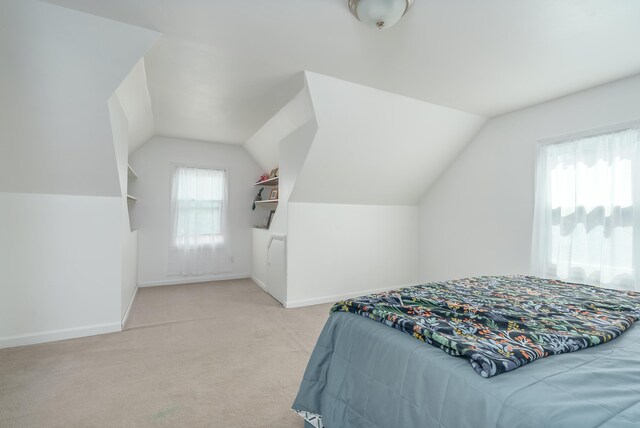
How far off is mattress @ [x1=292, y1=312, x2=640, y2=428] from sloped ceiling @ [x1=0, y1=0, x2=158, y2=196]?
2340 millimetres

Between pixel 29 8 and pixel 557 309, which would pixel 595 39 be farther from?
pixel 29 8

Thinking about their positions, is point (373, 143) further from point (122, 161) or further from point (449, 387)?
point (449, 387)

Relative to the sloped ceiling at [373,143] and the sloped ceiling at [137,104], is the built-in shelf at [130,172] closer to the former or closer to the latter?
the sloped ceiling at [137,104]

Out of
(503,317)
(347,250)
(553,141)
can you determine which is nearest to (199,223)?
(347,250)

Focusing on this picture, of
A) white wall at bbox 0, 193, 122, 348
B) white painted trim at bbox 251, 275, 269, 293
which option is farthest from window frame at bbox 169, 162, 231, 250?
white wall at bbox 0, 193, 122, 348

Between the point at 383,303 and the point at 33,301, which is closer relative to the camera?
the point at 383,303

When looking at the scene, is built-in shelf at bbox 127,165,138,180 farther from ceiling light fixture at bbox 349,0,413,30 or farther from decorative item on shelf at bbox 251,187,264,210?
ceiling light fixture at bbox 349,0,413,30

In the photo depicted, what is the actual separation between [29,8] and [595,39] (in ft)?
11.7

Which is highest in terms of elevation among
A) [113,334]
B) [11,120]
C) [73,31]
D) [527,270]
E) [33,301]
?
[73,31]

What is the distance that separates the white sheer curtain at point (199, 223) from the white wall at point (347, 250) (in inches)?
77.9

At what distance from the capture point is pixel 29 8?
1741 millimetres

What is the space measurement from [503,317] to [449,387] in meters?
0.54

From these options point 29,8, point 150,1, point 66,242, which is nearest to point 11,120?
point 29,8

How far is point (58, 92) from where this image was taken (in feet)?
6.88
